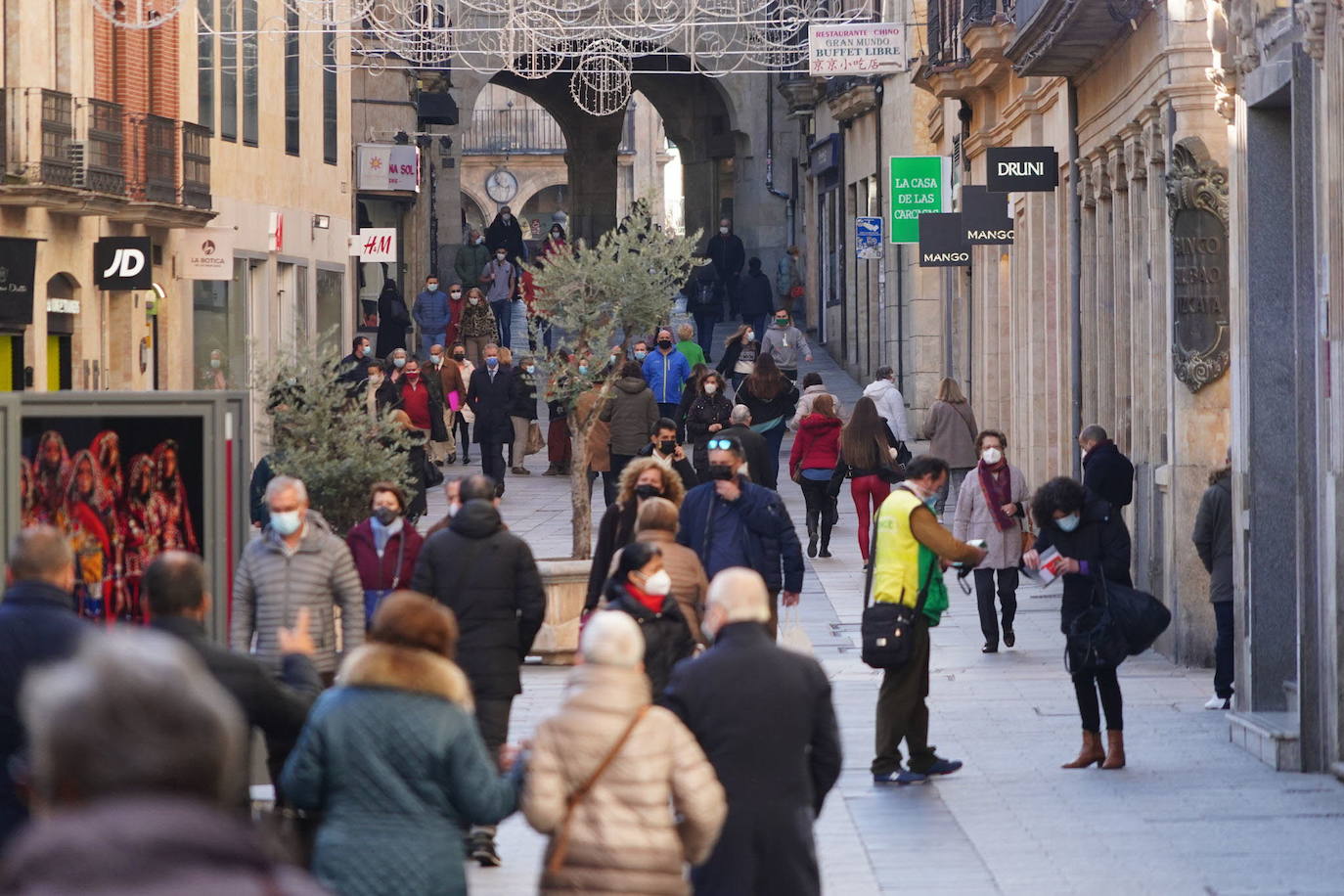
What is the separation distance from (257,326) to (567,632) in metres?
22.6

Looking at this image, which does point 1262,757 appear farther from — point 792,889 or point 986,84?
point 986,84

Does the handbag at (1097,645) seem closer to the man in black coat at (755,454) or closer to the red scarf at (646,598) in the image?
the red scarf at (646,598)

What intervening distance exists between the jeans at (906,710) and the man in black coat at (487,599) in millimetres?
2197

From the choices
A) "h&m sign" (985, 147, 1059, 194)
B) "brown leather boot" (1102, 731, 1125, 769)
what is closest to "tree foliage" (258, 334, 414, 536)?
"brown leather boot" (1102, 731, 1125, 769)

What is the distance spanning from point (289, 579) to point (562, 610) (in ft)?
20.3

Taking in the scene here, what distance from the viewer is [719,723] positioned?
21.6 feet

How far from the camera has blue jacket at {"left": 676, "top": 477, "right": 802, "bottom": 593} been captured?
11.9 metres

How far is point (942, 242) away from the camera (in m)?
25.9

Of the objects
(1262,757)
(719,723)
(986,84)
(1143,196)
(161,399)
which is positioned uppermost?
(986,84)

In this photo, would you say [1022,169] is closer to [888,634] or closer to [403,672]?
[888,634]

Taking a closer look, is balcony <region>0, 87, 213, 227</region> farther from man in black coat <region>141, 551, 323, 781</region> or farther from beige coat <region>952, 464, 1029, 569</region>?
man in black coat <region>141, 551, 323, 781</region>

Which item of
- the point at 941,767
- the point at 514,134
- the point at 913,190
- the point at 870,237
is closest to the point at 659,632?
the point at 941,767

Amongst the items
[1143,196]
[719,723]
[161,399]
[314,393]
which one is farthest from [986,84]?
[719,723]

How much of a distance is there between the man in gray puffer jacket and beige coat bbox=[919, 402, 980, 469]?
1320cm
